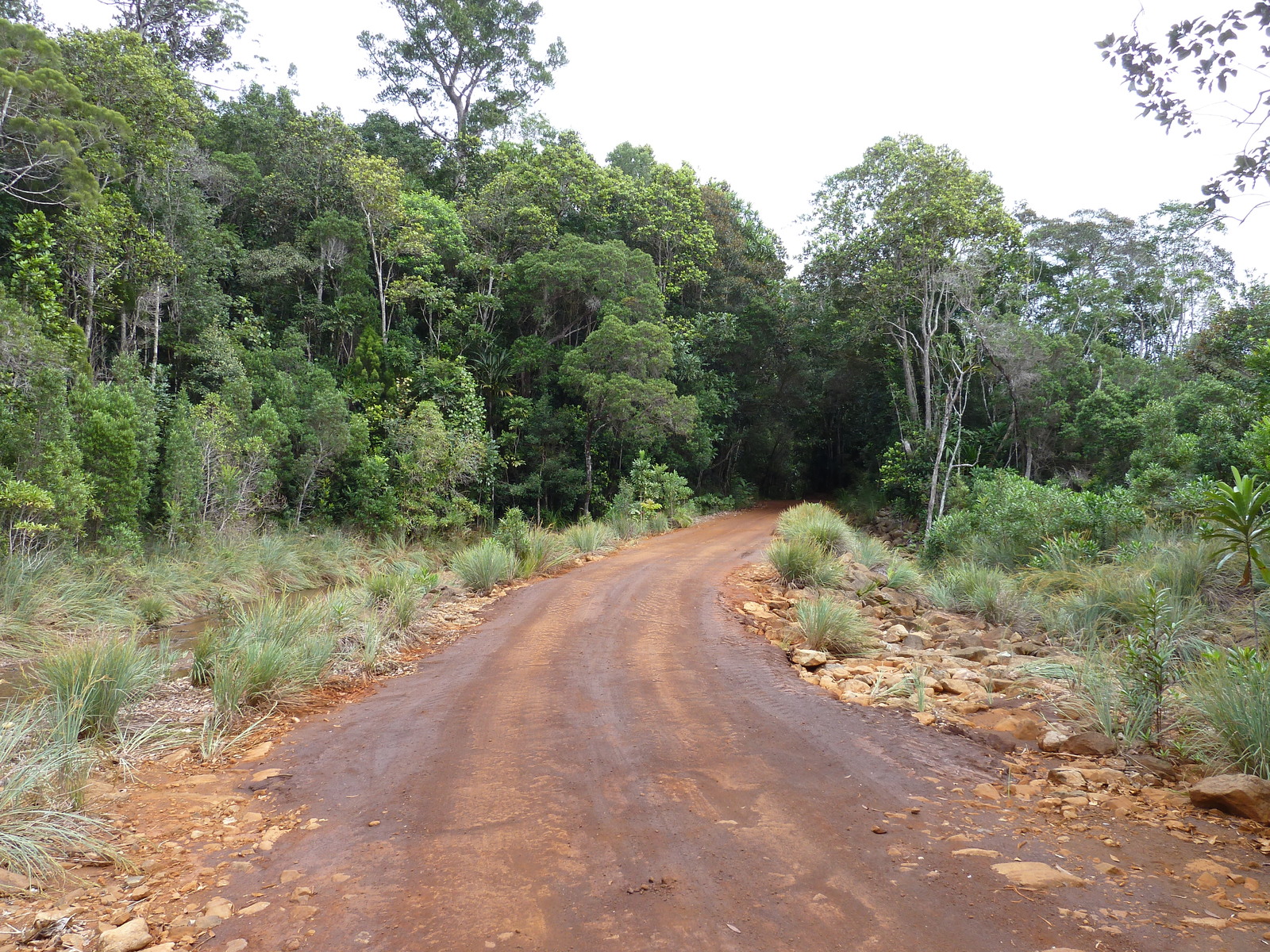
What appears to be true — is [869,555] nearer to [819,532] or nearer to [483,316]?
[819,532]

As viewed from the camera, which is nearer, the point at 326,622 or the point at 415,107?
the point at 326,622

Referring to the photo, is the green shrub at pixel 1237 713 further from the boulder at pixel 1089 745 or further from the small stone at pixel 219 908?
the small stone at pixel 219 908

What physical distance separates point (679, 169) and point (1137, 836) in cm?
2766

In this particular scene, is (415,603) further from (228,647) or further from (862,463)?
→ (862,463)

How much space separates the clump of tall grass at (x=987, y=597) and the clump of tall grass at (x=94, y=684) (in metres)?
8.97

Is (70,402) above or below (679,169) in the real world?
below

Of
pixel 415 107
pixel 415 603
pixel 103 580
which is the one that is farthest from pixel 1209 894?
pixel 415 107

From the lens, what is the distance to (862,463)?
35.4 meters

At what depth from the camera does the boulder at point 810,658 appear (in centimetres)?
643

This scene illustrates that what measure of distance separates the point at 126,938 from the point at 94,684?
2.96 meters

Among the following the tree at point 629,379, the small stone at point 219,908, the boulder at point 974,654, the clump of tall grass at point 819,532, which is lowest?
the small stone at point 219,908

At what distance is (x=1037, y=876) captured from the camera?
2.96 meters

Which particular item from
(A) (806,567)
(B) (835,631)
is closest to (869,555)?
(A) (806,567)

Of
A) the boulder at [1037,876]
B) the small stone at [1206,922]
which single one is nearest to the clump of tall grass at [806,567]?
the boulder at [1037,876]
